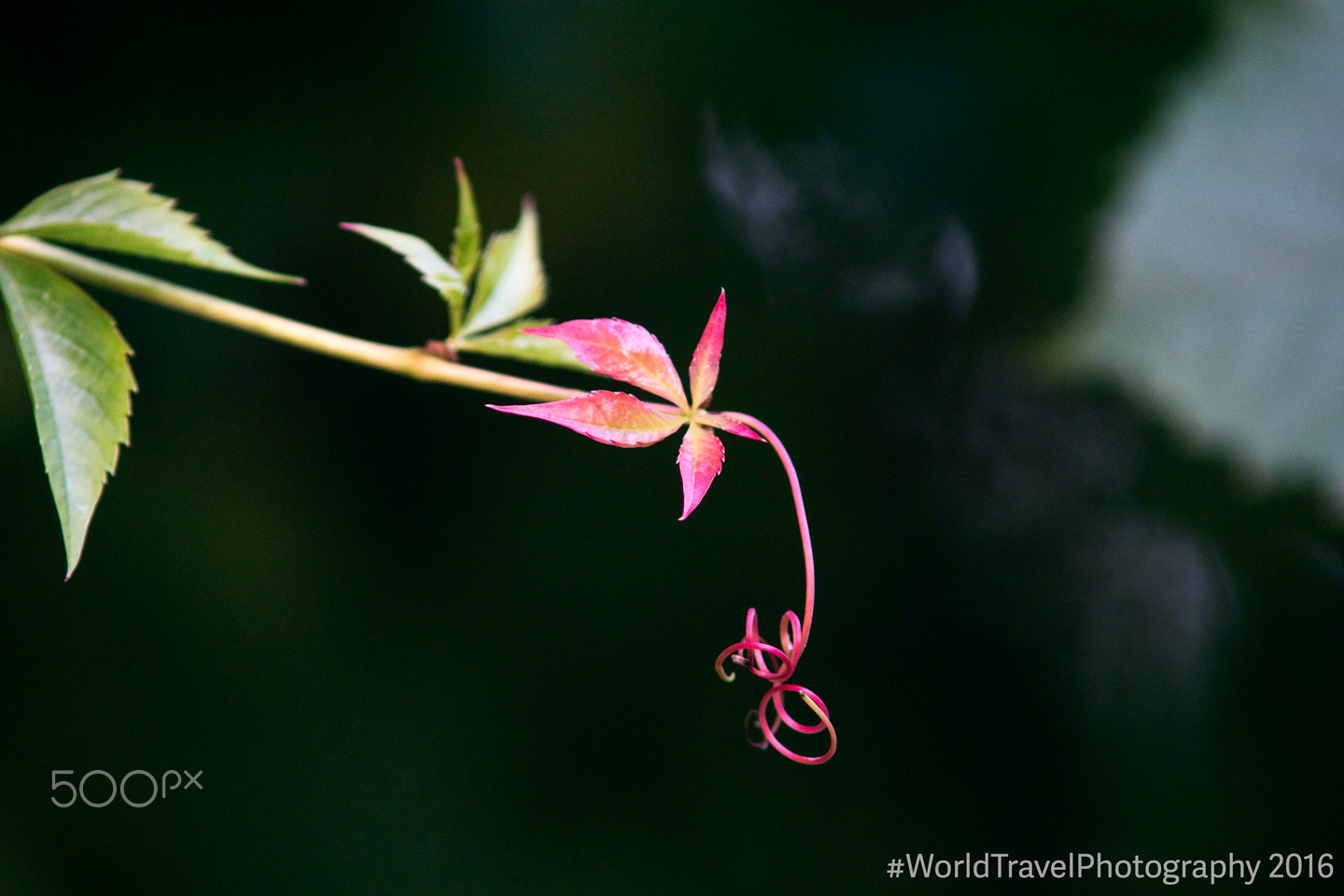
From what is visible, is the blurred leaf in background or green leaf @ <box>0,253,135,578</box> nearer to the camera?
green leaf @ <box>0,253,135,578</box>

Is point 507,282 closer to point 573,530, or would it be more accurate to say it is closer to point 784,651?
point 784,651

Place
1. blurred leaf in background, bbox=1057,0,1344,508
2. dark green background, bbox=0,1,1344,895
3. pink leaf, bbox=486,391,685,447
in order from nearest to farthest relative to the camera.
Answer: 1. pink leaf, bbox=486,391,685,447
2. blurred leaf in background, bbox=1057,0,1344,508
3. dark green background, bbox=0,1,1344,895

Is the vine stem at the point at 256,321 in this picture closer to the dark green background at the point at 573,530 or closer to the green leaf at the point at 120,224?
the green leaf at the point at 120,224

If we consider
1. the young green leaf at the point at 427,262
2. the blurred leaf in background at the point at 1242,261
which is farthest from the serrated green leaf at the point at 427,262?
the blurred leaf in background at the point at 1242,261

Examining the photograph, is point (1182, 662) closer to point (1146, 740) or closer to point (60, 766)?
point (1146, 740)

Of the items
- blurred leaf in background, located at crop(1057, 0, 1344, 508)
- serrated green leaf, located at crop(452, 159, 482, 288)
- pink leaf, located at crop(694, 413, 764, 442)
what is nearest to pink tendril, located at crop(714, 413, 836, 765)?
pink leaf, located at crop(694, 413, 764, 442)

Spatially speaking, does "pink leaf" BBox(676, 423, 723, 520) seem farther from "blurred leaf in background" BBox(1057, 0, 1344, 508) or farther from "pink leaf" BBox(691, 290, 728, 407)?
"blurred leaf in background" BBox(1057, 0, 1344, 508)

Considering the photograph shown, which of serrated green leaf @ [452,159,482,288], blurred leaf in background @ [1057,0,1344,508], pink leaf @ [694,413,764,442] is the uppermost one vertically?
blurred leaf in background @ [1057,0,1344,508]

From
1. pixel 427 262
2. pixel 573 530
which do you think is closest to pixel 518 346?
pixel 427 262

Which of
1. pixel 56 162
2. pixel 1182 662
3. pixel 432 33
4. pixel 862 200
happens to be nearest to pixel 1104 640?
pixel 1182 662
